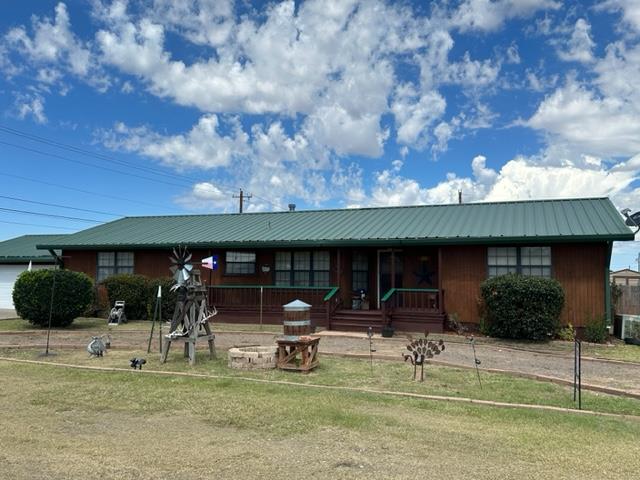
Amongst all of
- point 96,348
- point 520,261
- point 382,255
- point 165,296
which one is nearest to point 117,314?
point 165,296

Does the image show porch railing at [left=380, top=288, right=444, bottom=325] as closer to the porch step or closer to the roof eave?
the porch step

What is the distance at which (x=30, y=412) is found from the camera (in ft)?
20.9

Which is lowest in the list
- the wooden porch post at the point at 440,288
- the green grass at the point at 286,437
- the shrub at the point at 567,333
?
the green grass at the point at 286,437

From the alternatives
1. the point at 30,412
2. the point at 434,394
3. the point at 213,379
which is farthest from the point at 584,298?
the point at 30,412

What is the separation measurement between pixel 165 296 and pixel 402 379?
11019 mm

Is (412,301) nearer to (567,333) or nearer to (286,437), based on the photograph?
(567,333)

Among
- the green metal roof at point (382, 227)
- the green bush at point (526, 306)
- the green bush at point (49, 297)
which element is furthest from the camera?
the green bush at point (49, 297)

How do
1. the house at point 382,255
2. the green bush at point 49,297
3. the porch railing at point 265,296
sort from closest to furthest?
the house at point 382,255 → the green bush at point 49,297 → the porch railing at point 265,296

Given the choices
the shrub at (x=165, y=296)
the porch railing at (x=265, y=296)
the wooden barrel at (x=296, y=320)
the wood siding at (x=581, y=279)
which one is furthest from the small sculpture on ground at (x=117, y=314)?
the wood siding at (x=581, y=279)

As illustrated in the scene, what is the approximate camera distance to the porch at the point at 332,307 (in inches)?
602

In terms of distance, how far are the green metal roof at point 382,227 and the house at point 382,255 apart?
0.14 feet

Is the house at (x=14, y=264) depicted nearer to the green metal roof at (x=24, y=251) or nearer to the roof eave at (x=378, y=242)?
the green metal roof at (x=24, y=251)

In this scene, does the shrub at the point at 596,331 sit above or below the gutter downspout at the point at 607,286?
below

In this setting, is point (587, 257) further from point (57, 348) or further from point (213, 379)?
point (57, 348)
